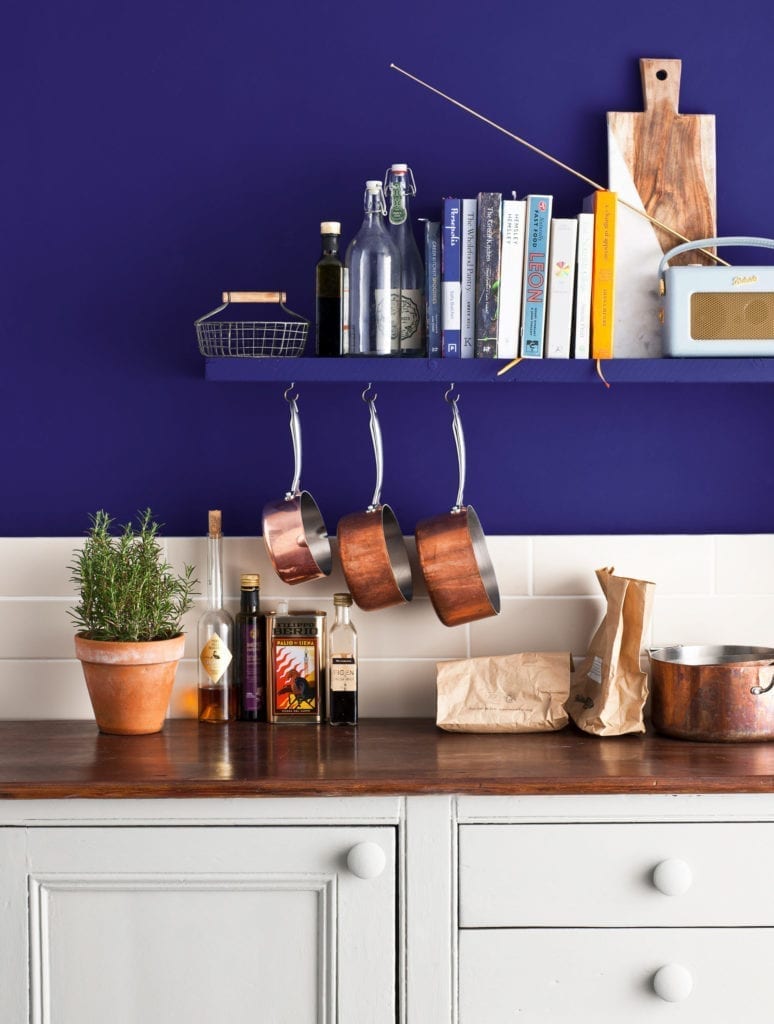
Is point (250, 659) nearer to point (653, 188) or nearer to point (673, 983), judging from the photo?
point (673, 983)

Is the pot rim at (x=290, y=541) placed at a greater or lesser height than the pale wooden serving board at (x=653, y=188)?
lesser

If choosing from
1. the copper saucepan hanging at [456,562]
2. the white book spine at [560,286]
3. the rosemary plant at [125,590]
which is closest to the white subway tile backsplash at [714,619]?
the copper saucepan hanging at [456,562]

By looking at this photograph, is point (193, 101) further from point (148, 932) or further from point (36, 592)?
point (148, 932)

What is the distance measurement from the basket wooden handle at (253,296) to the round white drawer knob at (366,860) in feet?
3.13

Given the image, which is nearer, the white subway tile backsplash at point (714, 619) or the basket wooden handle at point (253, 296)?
the basket wooden handle at point (253, 296)

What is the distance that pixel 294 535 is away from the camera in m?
2.17

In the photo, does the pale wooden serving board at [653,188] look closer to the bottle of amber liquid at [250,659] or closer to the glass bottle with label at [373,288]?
the glass bottle with label at [373,288]

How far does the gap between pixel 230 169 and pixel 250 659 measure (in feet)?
3.07

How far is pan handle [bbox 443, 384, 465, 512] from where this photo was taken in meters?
2.16

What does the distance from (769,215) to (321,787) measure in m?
1.39

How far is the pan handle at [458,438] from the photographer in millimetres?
2162

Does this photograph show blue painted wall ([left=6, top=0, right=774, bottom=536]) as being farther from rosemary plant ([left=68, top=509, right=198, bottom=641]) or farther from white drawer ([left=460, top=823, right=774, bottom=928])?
white drawer ([left=460, top=823, right=774, bottom=928])

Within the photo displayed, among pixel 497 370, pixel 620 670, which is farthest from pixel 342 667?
pixel 497 370

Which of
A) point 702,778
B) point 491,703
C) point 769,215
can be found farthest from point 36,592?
point 769,215
